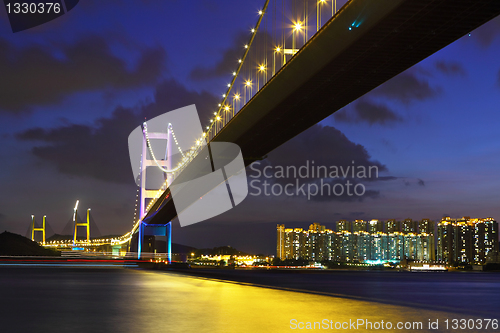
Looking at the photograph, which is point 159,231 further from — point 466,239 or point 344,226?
point 344,226

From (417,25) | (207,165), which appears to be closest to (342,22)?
(417,25)

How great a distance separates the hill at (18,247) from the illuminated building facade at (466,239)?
2526 inches

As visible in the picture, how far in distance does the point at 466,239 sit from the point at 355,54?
8817 centimetres

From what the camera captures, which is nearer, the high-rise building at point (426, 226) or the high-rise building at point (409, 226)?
the high-rise building at point (426, 226)

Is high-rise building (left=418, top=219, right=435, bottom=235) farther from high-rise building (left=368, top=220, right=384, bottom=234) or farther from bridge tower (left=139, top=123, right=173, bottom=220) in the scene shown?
bridge tower (left=139, top=123, right=173, bottom=220)

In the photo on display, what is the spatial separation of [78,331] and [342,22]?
8.89 meters

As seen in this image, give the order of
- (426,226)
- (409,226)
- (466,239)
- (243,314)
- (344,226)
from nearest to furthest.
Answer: (243,314) → (466,239) → (426,226) → (409,226) → (344,226)

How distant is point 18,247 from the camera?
6338 cm

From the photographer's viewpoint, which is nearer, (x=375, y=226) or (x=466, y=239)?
(x=466, y=239)

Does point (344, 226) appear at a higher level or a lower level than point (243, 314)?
lower

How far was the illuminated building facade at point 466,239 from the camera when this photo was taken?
90.1 m

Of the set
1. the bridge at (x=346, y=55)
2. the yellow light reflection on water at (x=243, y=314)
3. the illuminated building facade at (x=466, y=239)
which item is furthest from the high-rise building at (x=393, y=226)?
the yellow light reflection on water at (x=243, y=314)

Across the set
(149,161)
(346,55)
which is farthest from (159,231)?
(346,55)

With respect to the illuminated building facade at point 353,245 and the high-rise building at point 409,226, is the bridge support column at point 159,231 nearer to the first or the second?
the illuminated building facade at point 353,245
